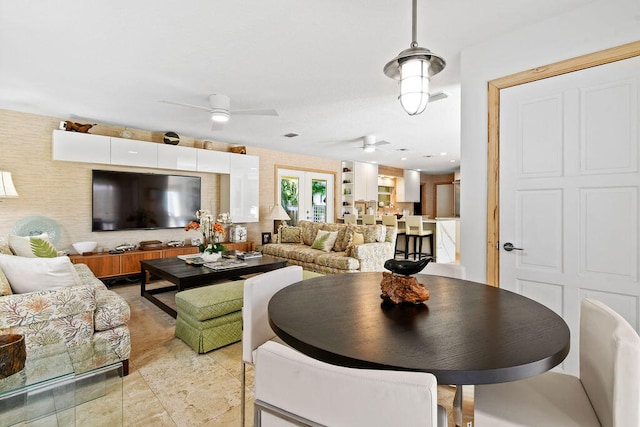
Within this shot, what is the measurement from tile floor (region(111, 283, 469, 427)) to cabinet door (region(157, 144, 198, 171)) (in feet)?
10.1

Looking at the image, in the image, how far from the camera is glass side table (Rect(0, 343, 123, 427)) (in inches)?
47.8

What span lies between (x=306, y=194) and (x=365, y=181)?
77.5 inches

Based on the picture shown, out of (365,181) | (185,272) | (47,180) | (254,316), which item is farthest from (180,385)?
(365,181)

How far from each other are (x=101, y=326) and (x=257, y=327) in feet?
4.43

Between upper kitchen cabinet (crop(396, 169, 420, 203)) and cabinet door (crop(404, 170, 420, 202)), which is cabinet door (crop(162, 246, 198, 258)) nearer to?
upper kitchen cabinet (crop(396, 169, 420, 203))

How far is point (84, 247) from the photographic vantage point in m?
4.44

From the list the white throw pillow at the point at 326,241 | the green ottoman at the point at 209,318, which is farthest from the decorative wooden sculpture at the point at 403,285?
the white throw pillow at the point at 326,241

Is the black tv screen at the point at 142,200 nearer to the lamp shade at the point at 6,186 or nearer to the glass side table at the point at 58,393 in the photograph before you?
the lamp shade at the point at 6,186

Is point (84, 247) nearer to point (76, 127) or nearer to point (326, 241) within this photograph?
point (76, 127)

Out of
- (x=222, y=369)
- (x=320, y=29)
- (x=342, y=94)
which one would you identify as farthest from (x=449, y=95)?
(x=222, y=369)

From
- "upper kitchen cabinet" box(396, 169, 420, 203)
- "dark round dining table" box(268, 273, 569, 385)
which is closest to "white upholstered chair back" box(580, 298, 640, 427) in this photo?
"dark round dining table" box(268, 273, 569, 385)

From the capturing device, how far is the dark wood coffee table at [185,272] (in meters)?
3.28

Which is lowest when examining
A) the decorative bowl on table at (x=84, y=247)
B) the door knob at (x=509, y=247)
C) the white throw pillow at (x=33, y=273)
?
the decorative bowl on table at (x=84, y=247)

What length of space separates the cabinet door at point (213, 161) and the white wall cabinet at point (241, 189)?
0.10 metres
